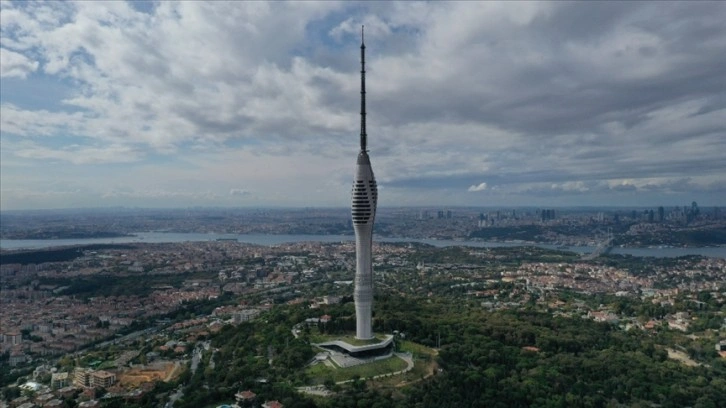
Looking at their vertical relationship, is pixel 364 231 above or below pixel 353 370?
above

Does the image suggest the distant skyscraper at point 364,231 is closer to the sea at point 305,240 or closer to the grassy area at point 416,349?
the grassy area at point 416,349

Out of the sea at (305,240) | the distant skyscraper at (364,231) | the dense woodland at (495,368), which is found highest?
the distant skyscraper at (364,231)

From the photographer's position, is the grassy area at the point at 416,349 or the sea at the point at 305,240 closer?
the grassy area at the point at 416,349

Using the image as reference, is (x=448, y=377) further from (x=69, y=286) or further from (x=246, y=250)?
(x=246, y=250)

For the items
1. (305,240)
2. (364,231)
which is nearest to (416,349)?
(364,231)

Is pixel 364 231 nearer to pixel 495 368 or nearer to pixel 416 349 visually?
pixel 416 349

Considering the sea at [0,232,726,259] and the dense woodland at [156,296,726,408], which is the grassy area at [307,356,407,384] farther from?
the sea at [0,232,726,259]

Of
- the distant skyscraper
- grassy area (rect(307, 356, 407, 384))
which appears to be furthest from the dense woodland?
the distant skyscraper

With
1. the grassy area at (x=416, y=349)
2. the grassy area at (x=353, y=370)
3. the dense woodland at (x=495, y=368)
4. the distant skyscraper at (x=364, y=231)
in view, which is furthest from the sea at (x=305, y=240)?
the grassy area at (x=353, y=370)
